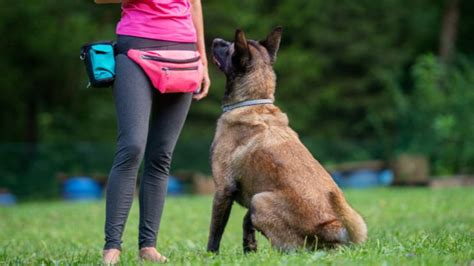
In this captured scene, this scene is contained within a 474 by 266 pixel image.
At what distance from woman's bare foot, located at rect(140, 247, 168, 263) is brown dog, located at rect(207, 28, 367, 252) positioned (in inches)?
19.9

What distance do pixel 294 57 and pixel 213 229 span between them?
96.9 ft

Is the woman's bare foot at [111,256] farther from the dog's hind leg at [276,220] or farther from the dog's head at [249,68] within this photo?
the dog's head at [249,68]

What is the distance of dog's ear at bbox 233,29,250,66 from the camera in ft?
19.4

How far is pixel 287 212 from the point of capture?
18.0ft

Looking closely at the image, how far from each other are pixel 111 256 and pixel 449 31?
31095mm

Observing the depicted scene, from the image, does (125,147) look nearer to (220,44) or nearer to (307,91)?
(220,44)

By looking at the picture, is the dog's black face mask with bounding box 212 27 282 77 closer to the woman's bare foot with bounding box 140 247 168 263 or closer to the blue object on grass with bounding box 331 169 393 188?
the woman's bare foot with bounding box 140 247 168 263

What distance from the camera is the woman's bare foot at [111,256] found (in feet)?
17.0

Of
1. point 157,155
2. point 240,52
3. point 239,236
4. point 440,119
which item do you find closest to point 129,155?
point 157,155

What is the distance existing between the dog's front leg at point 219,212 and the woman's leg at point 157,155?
1.30ft

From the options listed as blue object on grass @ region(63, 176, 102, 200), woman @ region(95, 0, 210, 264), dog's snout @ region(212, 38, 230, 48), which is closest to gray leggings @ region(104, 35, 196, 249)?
woman @ region(95, 0, 210, 264)

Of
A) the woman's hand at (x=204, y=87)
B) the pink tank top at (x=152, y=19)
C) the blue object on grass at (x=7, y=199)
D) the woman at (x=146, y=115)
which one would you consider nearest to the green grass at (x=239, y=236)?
the woman at (x=146, y=115)

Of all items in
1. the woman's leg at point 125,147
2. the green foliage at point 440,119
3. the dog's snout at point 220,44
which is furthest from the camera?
the green foliage at point 440,119

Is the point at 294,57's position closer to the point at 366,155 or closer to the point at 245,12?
the point at 245,12
